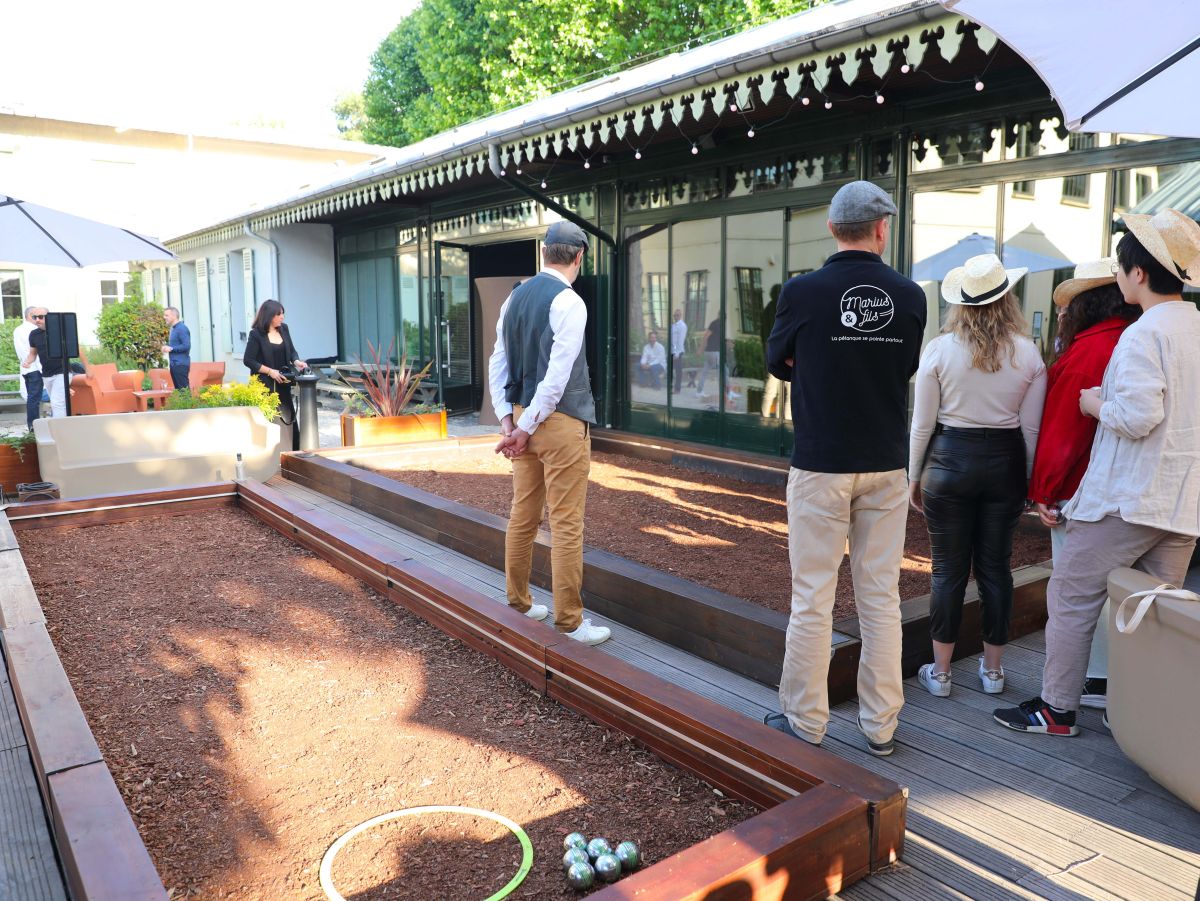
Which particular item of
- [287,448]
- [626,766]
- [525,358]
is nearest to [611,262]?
[287,448]

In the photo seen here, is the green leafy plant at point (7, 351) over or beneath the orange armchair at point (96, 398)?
over

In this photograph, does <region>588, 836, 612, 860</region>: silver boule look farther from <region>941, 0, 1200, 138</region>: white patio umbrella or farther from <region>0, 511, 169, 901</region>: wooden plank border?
<region>941, 0, 1200, 138</region>: white patio umbrella

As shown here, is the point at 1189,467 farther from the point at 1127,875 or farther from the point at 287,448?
the point at 287,448

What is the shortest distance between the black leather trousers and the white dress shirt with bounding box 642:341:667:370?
5925 mm

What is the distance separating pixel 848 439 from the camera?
2.72 m

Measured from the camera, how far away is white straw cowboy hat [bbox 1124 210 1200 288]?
269cm

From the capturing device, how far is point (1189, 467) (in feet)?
8.96

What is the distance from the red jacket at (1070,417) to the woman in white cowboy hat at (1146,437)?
111 millimetres

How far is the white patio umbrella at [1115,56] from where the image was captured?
2150mm

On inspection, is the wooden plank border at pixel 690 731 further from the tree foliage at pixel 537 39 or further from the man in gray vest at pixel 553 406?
the tree foliage at pixel 537 39

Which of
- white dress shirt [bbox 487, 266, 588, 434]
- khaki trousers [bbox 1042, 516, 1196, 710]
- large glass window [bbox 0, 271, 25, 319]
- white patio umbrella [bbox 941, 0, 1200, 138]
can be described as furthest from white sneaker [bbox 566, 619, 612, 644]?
large glass window [bbox 0, 271, 25, 319]

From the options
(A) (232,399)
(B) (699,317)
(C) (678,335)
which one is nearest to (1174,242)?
(B) (699,317)

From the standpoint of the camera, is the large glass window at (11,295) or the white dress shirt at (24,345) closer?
the white dress shirt at (24,345)

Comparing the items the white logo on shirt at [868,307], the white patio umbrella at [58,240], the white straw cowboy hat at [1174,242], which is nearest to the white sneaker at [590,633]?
the white logo on shirt at [868,307]
